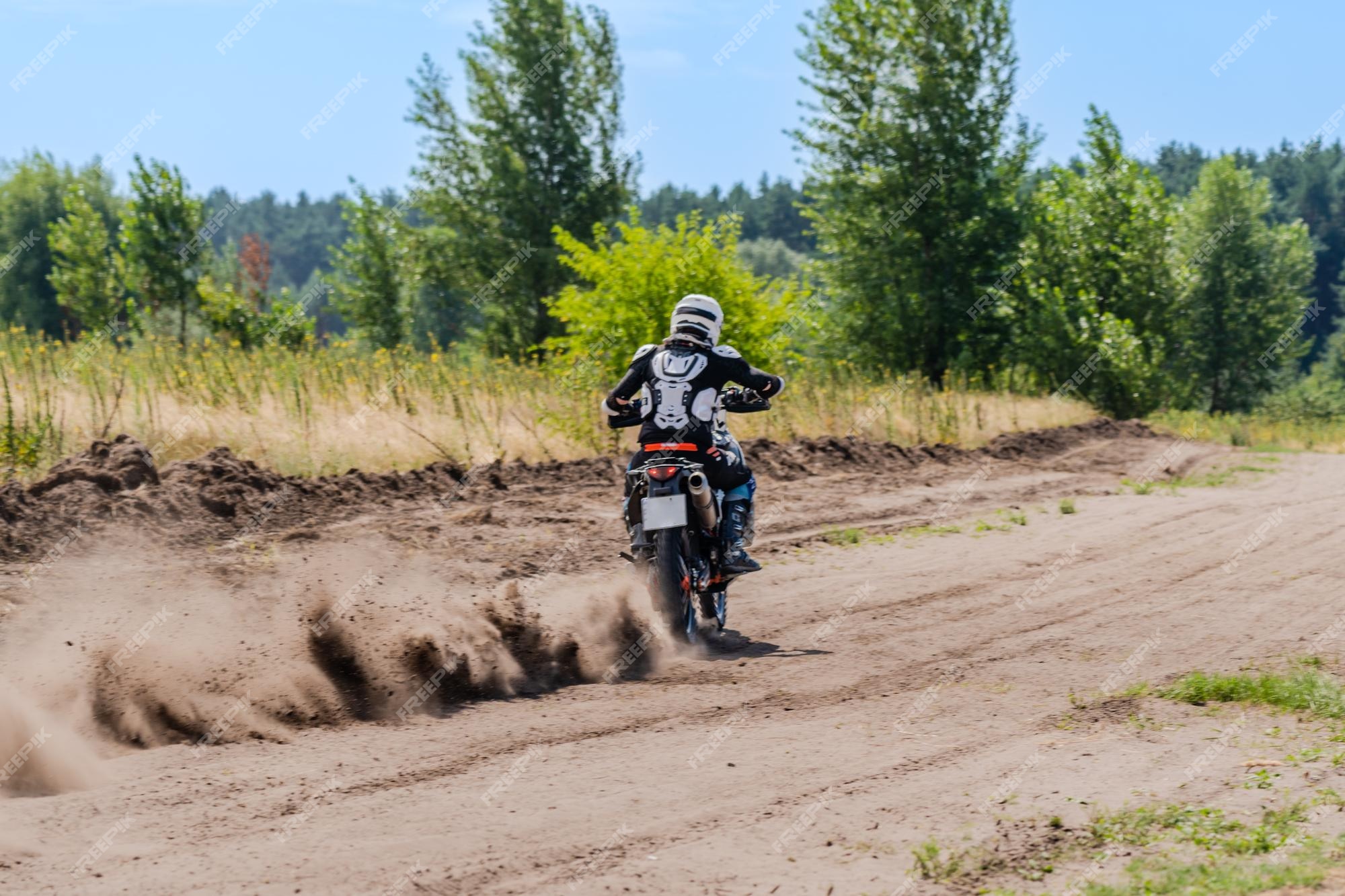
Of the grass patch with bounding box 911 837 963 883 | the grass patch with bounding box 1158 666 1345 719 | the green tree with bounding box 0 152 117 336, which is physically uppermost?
the green tree with bounding box 0 152 117 336

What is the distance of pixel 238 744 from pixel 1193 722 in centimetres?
471

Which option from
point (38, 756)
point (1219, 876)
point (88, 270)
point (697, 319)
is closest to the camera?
point (1219, 876)

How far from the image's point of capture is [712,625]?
26.7 ft

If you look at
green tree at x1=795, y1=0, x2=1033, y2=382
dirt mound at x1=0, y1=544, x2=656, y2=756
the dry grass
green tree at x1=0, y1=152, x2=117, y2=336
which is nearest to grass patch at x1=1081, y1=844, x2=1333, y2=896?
dirt mound at x1=0, y1=544, x2=656, y2=756

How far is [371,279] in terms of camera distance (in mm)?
48031

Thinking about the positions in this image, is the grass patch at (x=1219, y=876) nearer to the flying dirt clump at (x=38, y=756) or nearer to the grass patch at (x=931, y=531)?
the flying dirt clump at (x=38, y=756)

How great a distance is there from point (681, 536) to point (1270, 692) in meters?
3.46

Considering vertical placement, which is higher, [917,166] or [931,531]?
[917,166]

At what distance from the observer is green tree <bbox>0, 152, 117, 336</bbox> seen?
65500mm

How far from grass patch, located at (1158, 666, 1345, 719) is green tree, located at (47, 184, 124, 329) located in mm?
46565

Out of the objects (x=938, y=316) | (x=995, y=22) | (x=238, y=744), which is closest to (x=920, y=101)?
(x=995, y=22)

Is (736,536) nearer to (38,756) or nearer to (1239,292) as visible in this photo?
(38,756)

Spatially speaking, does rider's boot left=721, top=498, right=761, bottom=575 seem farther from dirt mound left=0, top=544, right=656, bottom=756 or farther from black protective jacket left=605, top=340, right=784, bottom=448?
dirt mound left=0, top=544, right=656, bottom=756

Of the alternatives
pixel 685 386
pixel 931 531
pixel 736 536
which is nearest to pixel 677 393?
pixel 685 386
